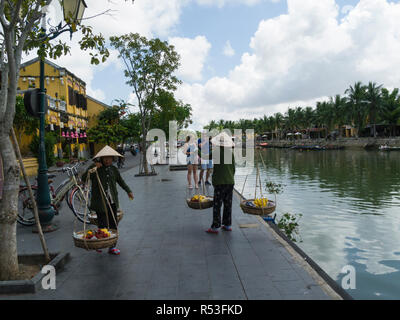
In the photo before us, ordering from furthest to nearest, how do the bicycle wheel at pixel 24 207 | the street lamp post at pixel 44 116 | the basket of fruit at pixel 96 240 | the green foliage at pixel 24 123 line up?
the green foliage at pixel 24 123 → the bicycle wheel at pixel 24 207 → the street lamp post at pixel 44 116 → the basket of fruit at pixel 96 240

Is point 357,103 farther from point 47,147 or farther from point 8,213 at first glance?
point 8,213

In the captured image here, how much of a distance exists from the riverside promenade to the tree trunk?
1.59ft

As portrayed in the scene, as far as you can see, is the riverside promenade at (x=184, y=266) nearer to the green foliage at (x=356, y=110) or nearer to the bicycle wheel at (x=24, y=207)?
the bicycle wheel at (x=24, y=207)

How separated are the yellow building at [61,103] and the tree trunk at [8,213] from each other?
22416 mm

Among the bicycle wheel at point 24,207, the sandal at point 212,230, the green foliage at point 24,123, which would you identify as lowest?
the sandal at point 212,230

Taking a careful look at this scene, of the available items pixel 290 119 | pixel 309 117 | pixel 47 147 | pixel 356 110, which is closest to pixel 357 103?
pixel 356 110

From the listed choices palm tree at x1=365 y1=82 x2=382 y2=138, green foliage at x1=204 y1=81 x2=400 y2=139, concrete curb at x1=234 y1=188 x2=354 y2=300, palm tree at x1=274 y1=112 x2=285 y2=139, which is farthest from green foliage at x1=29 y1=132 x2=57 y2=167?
palm tree at x1=274 y1=112 x2=285 y2=139

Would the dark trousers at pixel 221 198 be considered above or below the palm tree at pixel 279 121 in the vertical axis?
below

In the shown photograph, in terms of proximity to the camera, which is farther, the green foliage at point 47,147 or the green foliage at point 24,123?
the green foliage at point 47,147

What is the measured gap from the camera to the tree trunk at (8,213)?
13.7 ft

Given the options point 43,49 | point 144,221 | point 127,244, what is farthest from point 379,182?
point 43,49

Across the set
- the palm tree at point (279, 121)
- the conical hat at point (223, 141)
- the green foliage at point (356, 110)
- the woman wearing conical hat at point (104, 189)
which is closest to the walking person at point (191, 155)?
the conical hat at point (223, 141)
